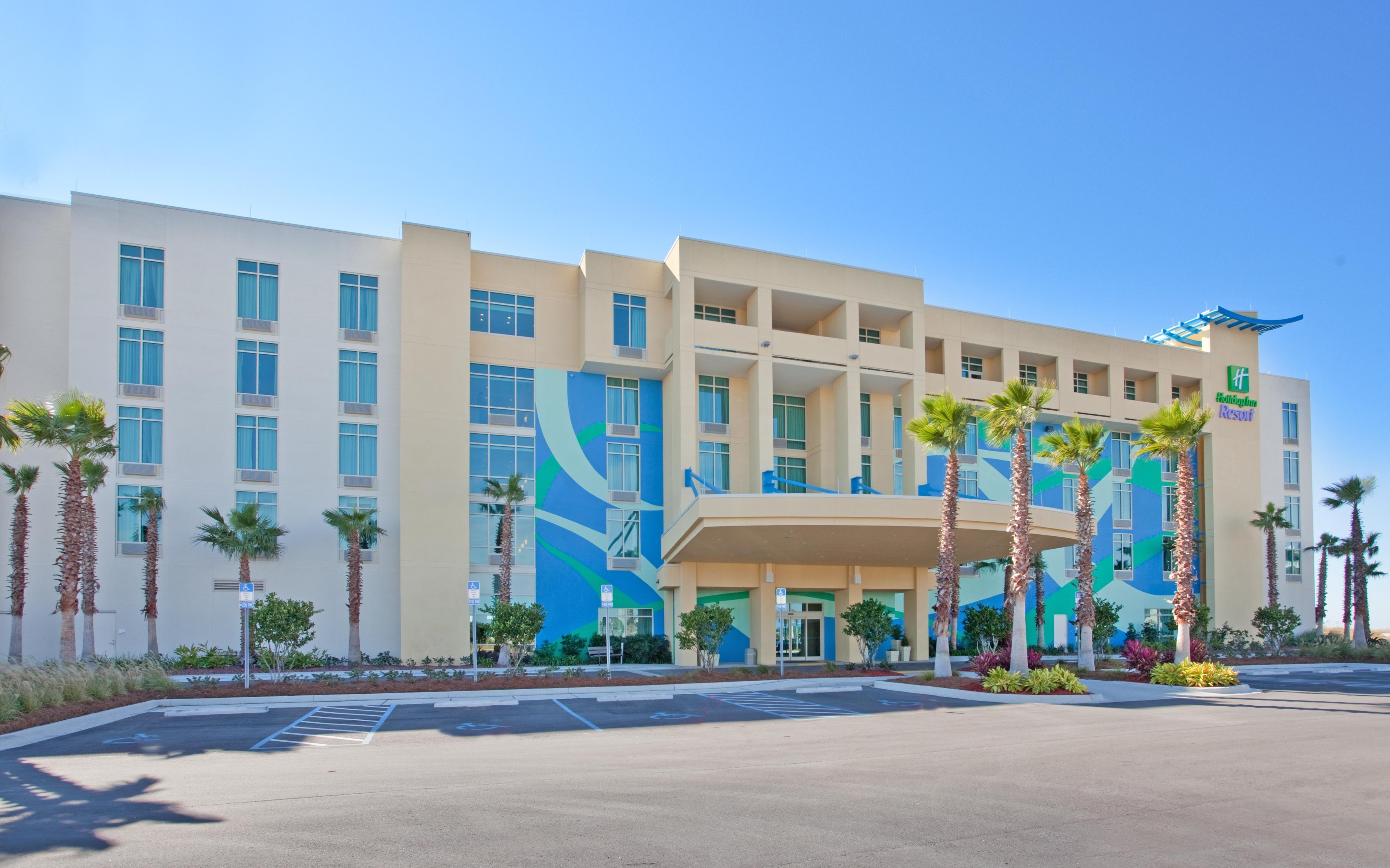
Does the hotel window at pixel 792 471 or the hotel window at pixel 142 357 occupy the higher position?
the hotel window at pixel 142 357

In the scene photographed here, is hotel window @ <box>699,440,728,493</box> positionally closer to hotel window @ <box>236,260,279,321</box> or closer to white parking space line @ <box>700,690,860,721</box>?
white parking space line @ <box>700,690,860,721</box>

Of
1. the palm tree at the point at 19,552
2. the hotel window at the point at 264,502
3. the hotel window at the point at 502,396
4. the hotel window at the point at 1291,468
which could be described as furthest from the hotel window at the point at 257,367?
the hotel window at the point at 1291,468

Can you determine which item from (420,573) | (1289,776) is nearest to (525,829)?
(1289,776)

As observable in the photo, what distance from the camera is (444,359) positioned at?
34.6m

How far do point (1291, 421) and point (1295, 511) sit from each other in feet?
17.3

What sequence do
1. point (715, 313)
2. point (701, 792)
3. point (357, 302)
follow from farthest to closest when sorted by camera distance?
1. point (715, 313)
2. point (357, 302)
3. point (701, 792)

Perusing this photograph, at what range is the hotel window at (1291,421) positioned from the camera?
52281 millimetres

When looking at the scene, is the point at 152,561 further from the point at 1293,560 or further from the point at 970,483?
the point at 1293,560

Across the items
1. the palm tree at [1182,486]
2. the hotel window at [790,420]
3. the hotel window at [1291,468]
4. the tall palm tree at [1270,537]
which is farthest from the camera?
the hotel window at [1291,468]

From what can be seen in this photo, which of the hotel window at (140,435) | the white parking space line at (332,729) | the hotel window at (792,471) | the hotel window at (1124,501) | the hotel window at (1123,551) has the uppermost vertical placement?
the hotel window at (140,435)

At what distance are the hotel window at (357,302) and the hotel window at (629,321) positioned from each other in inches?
368

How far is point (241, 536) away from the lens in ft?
103

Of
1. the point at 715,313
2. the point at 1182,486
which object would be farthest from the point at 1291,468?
the point at 715,313

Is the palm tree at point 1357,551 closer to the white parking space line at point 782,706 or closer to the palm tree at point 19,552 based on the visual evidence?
the white parking space line at point 782,706
